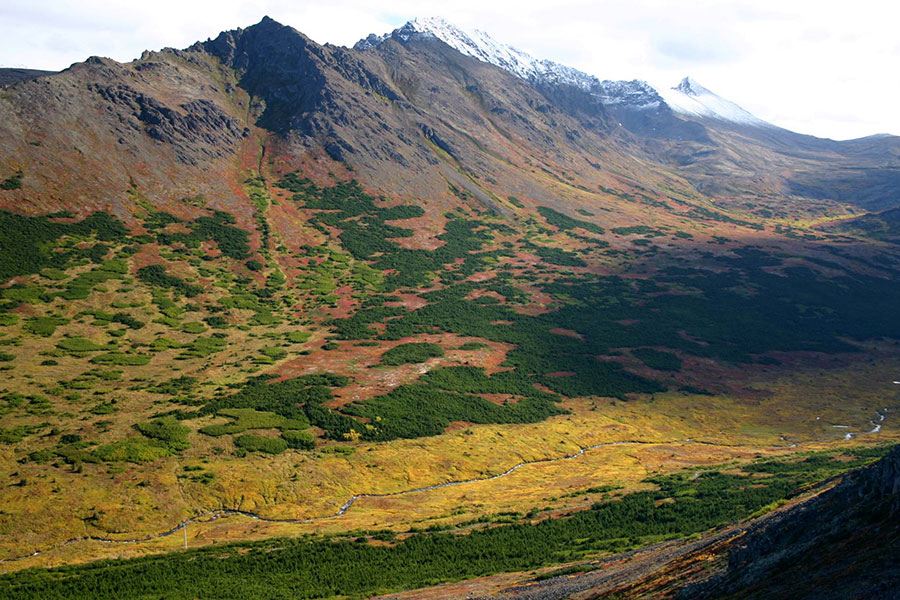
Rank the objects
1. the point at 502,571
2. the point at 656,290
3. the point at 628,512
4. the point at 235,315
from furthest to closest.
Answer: the point at 656,290 < the point at 235,315 < the point at 628,512 < the point at 502,571

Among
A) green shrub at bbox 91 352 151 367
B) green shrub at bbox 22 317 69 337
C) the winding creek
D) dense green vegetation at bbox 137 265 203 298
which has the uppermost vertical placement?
dense green vegetation at bbox 137 265 203 298

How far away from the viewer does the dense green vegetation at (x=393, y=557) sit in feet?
145

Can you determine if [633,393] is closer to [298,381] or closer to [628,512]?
[628,512]

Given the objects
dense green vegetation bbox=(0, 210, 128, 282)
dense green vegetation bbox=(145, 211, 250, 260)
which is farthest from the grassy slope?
dense green vegetation bbox=(0, 210, 128, 282)

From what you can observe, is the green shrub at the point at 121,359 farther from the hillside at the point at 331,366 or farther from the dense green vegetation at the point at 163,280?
the dense green vegetation at the point at 163,280

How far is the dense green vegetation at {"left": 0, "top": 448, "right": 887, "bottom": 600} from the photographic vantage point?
4434 cm

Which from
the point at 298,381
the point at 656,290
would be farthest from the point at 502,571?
the point at 656,290

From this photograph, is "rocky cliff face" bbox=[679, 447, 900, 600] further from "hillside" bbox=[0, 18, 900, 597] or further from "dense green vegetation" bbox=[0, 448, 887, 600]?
"hillside" bbox=[0, 18, 900, 597]

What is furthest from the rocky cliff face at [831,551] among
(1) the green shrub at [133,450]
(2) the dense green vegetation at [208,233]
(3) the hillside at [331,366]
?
(2) the dense green vegetation at [208,233]

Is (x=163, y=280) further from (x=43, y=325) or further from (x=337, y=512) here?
(x=337, y=512)

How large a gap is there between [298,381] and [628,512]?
6191cm

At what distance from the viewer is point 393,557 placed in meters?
51.7

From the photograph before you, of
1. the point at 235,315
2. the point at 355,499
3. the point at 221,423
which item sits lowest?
the point at 355,499

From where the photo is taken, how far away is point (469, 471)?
80.0 m
